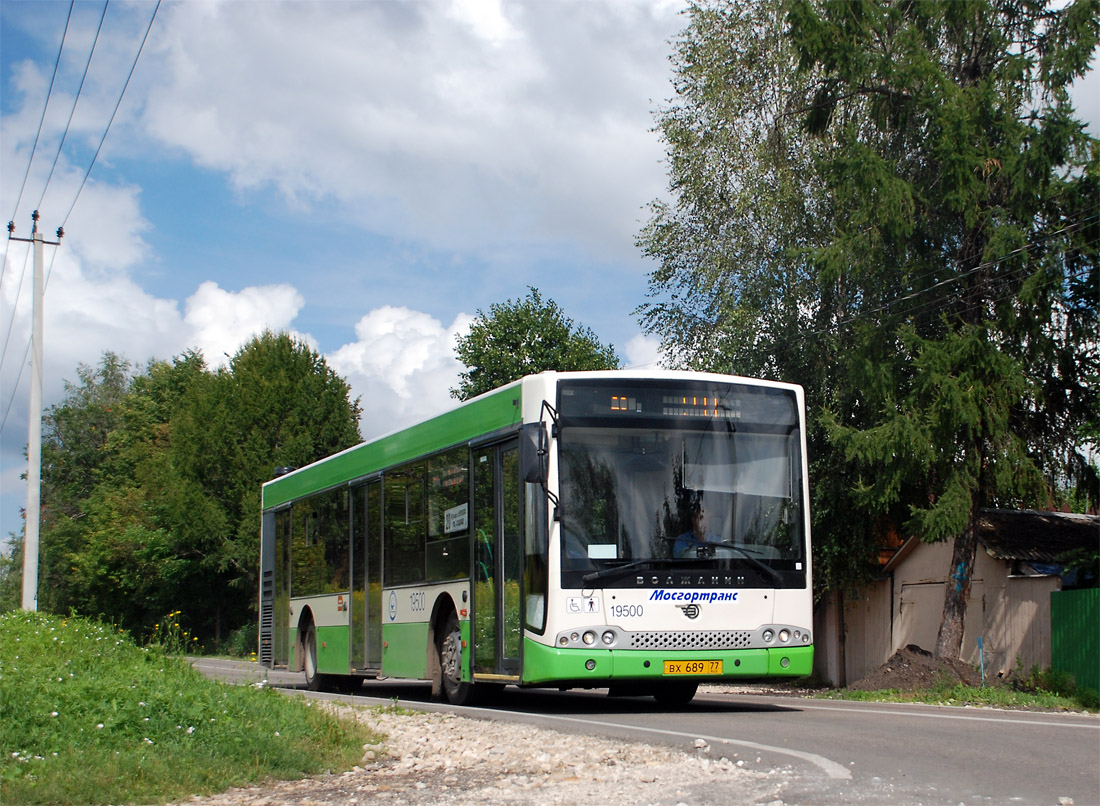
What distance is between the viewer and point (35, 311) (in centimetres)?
2997

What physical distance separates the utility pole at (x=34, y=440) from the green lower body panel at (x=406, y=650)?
14.3m

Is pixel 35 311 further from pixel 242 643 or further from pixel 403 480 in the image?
pixel 242 643

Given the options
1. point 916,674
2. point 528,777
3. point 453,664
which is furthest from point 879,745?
point 916,674

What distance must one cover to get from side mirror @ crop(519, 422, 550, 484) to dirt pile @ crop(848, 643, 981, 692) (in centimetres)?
1042

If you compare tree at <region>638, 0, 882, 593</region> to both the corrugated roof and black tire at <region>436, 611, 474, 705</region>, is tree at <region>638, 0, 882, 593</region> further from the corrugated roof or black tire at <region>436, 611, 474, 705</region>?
→ black tire at <region>436, 611, 474, 705</region>

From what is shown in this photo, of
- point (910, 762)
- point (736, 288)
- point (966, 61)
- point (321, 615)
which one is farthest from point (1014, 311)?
point (910, 762)

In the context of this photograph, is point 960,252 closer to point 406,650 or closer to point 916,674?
point 916,674

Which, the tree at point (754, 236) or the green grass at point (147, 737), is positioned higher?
the tree at point (754, 236)

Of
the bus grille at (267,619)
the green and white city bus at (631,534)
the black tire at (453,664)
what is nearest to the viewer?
the green and white city bus at (631,534)

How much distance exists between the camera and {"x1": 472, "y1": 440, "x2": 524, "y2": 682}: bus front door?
12.6 metres

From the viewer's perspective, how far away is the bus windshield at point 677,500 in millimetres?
11977

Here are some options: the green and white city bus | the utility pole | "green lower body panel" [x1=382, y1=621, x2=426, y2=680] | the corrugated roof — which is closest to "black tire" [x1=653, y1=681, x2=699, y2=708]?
the green and white city bus

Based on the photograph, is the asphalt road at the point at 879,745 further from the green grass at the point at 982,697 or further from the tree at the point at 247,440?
the tree at the point at 247,440

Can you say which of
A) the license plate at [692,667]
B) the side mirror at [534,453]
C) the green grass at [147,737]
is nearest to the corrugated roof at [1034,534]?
the license plate at [692,667]
